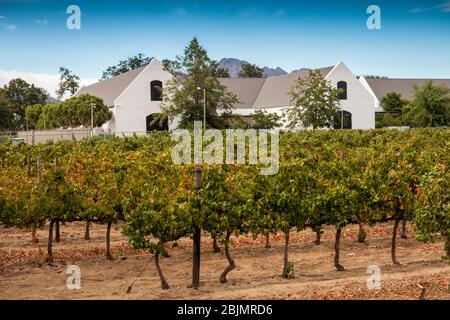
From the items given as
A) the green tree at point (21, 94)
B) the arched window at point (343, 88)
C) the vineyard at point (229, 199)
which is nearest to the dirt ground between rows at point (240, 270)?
the vineyard at point (229, 199)

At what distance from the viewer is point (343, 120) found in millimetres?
53562

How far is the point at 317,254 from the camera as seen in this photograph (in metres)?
14.4

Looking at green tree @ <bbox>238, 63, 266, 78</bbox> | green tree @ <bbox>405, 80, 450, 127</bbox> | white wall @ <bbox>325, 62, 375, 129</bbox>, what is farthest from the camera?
green tree @ <bbox>238, 63, 266, 78</bbox>

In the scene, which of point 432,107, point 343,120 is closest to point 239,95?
point 343,120

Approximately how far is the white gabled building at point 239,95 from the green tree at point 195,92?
181cm

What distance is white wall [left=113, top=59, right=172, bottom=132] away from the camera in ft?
158

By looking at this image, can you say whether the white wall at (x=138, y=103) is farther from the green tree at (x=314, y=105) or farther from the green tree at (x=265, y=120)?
the green tree at (x=314, y=105)

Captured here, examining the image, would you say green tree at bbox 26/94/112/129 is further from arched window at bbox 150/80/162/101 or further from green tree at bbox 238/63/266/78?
green tree at bbox 238/63/266/78

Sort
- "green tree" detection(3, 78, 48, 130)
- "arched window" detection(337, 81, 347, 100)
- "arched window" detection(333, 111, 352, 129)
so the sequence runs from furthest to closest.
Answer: "green tree" detection(3, 78, 48, 130) < "arched window" detection(337, 81, 347, 100) < "arched window" detection(333, 111, 352, 129)

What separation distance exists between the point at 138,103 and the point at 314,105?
14.1 metres

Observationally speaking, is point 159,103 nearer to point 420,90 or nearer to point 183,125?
point 183,125

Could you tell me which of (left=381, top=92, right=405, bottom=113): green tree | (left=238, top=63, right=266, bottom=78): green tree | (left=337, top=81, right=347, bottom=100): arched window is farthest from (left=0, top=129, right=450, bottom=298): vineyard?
(left=238, top=63, right=266, bottom=78): green tree
